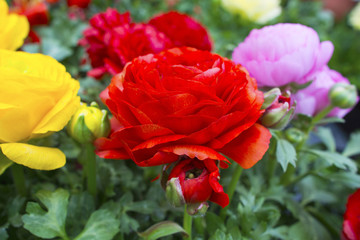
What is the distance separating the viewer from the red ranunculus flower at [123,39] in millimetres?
419

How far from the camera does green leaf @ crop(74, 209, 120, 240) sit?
1.09ft

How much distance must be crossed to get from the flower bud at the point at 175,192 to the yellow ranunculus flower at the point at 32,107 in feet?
0.34

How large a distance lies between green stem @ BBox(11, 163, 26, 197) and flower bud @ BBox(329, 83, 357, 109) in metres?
0.38

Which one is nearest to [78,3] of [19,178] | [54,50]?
[54,50]

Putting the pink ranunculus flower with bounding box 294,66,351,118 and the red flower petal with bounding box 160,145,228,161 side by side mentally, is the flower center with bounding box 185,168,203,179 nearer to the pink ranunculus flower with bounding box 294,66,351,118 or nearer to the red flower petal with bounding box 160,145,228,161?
the red flower petal with bounding box 160,145,228,161

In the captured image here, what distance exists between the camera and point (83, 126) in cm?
31

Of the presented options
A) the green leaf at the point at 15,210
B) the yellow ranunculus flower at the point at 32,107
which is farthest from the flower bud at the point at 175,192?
the green leaf at the point at 15,210

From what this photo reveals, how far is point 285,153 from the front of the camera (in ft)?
1.20

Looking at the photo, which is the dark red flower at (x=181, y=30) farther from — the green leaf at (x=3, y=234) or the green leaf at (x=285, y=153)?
the green leaf at (x=3, y=234)

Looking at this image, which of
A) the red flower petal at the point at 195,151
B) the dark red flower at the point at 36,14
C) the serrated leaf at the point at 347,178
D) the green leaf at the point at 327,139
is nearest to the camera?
the red flower petal at the point at 195,151

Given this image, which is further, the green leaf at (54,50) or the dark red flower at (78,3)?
the dark red flower at (78,3)

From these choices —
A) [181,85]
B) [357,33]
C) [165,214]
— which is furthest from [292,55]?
[357,33]

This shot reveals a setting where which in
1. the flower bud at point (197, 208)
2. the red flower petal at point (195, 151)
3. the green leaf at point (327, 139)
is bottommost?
the green leaf at point (327, 139)

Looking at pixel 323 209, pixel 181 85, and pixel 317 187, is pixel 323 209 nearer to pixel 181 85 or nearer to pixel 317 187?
pixel 317 187
